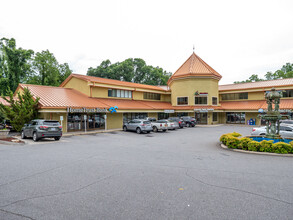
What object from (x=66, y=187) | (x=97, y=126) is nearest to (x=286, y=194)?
(x=66, y=187)

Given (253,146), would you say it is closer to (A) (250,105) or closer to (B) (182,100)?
(B) (182,100)

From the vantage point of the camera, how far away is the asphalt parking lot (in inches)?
167

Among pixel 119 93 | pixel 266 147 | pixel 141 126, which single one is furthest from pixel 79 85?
pixel 266 147

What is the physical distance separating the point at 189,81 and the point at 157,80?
3623cm

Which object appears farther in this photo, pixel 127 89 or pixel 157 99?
pixel 157 99

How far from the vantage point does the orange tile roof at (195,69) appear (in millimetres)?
35219

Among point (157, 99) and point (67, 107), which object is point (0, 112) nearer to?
point (67, 107)

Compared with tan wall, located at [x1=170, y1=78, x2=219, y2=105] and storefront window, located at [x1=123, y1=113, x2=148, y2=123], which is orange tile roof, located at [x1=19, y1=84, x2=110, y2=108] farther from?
tan wall, located at [x1=170, y1=78, x2=219, y2=105]

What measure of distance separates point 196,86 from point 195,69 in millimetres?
3464

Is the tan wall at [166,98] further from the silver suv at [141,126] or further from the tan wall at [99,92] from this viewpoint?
the silver suv at [141,126]

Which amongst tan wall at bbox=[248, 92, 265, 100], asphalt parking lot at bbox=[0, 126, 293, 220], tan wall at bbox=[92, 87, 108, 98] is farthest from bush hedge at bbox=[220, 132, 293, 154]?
tan wall at bbox=[248, 92, 265, 100]

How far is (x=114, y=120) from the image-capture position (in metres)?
27.2

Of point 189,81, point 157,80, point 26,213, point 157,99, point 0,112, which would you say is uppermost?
point 157,80

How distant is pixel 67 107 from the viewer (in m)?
20.5
